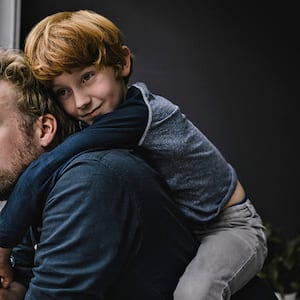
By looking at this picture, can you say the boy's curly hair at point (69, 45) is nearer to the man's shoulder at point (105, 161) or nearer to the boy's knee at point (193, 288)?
the man's shoulder at point (105, 161)

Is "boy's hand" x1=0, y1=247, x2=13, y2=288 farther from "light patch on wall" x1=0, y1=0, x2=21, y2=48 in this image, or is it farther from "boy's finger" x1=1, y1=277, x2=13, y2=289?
"light patch on wall" x1=0, y1=0, x2=21, y2=48

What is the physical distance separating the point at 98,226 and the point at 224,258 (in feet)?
1.56

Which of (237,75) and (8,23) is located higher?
(8,23)

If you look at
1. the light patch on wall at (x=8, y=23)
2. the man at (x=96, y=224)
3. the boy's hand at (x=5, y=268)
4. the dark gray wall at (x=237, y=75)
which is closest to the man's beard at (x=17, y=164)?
the man at (x=96, y=224)

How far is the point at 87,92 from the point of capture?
1.62 meters

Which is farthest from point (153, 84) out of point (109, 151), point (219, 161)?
point (109, 151)

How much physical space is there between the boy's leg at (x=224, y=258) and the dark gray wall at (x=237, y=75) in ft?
7.25

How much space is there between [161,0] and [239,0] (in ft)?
1.88

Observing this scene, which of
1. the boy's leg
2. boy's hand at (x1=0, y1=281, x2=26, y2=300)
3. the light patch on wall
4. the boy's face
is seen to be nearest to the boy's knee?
the boy's leg

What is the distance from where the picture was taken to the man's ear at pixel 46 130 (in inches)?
58.5

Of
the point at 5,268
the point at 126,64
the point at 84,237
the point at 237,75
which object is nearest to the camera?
the point at 84,237

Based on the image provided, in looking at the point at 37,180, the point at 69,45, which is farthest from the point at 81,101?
the point at 37,180

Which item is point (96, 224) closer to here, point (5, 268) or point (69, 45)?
point (5, 268)

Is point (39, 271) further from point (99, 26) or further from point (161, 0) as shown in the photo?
point (161, 0)
